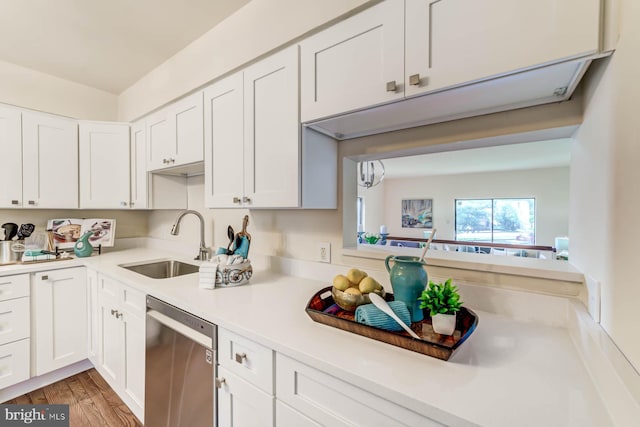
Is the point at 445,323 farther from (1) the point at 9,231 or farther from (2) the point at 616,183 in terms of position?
(1) the point at 9,231

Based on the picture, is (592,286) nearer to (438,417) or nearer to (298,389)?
(438,417)

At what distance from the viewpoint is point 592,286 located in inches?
32.8

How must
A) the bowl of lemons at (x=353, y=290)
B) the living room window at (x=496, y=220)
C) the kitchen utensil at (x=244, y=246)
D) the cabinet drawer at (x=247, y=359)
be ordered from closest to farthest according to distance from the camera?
the cabinet drawer at (x=247, y=359), the bowl of lemons at (x=353, y=290), the kitchen utensil at (x=244, y=246), the living room window at (x=496, y=220)

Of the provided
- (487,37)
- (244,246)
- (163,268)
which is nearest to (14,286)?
(163,268)

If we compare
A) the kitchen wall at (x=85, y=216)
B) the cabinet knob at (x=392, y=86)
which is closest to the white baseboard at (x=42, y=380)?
the kitchen wall at (x=85, y=216)

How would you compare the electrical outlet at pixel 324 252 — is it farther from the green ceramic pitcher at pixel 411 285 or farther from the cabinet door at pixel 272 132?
the green ceramic pitcher at pixel 411 285

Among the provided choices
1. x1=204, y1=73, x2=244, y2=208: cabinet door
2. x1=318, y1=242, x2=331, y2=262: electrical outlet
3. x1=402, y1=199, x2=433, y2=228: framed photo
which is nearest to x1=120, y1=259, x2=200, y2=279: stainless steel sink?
x1=204, y1=73, x2=244, y2=208: cabinet door

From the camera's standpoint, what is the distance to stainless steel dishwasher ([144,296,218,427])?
1114 mm

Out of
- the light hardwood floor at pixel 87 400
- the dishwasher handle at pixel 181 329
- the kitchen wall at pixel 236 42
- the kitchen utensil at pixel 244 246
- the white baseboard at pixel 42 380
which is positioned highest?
the kitchen wall at pixel 236 42

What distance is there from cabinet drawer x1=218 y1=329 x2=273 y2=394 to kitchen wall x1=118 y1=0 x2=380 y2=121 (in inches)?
52.7

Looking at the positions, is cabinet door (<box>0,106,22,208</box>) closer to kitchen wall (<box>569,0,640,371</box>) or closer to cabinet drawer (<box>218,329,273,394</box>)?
cabinet drawer (<box>218,329,273,394</box>)

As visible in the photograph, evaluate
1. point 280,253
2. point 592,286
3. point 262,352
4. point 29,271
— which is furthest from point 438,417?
point 29,271

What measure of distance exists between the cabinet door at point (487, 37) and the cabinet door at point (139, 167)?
226 cm

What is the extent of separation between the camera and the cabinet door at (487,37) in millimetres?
694
